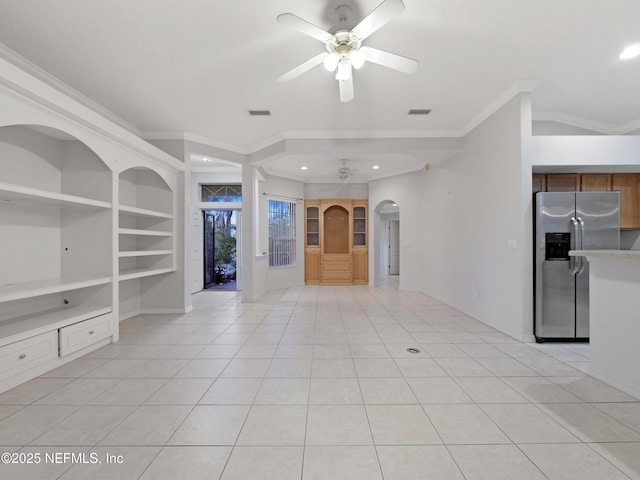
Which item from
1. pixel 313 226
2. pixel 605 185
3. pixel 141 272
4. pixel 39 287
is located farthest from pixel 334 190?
pixel 39 287

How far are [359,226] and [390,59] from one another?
5685 mm

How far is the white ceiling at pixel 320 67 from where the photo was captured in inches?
85.7

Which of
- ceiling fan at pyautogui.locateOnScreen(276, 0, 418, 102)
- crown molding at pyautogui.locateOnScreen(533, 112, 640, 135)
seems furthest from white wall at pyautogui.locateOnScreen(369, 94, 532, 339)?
ceiling fan at pyautogui.locateOnScreen(276, 0, 418, 102)

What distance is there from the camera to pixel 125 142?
322 cm

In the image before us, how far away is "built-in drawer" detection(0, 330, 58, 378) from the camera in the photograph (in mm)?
2133

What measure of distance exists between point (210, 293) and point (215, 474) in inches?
215

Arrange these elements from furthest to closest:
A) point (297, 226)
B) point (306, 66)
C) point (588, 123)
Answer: point (297, 226) < point (588, 123) < point (306, 66)

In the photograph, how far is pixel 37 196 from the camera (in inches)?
94.6

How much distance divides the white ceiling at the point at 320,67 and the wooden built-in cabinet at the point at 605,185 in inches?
37.4

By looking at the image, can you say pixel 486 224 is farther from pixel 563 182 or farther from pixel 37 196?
pixel 37 196

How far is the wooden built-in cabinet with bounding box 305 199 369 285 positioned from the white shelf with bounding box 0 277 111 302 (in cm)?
512

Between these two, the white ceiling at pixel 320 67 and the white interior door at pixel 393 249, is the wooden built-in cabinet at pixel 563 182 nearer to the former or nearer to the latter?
the white ceiling at pixel 320 67

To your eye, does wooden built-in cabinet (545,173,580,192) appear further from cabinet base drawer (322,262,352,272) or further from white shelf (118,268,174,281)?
white shelf (118,268,174,281)

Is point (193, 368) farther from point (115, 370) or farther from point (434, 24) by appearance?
point (434, 24)
